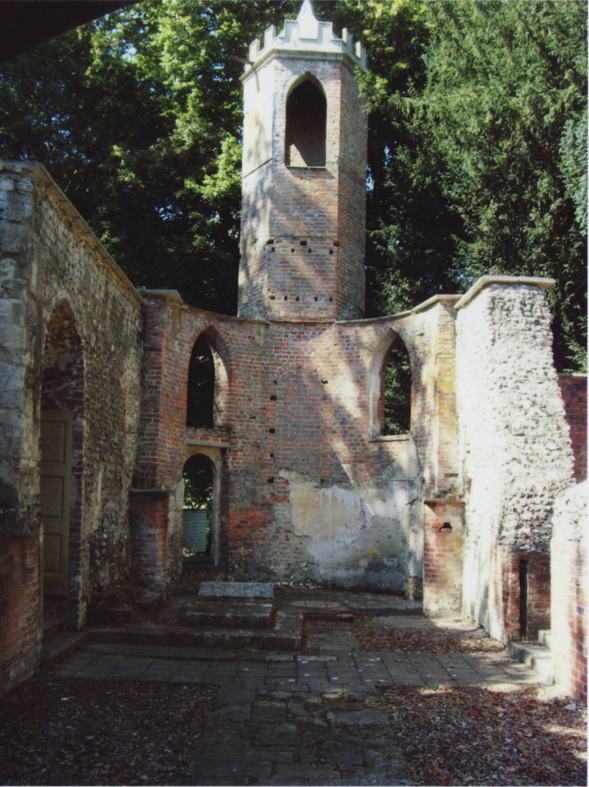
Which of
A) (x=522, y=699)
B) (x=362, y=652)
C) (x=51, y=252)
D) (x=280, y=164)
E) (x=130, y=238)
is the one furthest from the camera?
(x=130, y=238)

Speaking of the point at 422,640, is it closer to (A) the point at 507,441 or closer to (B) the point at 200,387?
(A) the point at 507,441

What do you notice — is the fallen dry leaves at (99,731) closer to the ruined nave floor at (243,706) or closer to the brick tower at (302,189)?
the ruined nave floor at (243,706)

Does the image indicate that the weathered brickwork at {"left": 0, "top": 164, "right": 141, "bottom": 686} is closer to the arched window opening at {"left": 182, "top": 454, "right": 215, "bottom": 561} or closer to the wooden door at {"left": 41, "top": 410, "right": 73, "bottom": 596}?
the wooden door at {"left": 41, "top": 410, "right": 73, "bottom": 596}

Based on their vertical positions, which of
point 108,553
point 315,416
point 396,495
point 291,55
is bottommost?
point 108,553

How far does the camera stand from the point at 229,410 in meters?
14.7

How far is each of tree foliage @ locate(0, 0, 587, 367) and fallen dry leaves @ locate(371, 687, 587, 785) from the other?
993cm

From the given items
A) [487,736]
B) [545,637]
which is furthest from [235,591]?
[487,736]

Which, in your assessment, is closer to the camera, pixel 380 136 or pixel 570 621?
pixel 570 621

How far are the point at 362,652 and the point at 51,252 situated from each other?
5.88 metres

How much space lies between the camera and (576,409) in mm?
12547

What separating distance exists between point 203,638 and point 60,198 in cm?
537

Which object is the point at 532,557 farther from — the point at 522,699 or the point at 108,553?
the point at 108,553

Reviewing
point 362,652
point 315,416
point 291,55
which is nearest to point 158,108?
point 291,55

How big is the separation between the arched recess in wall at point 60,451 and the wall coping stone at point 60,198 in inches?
52.4
